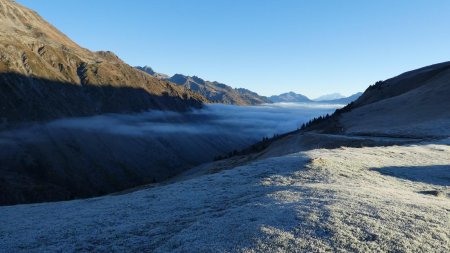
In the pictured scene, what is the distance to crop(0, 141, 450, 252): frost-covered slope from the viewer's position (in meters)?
17.4

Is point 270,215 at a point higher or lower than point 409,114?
lower

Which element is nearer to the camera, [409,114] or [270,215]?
[270,215]

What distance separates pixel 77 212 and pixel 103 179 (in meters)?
159

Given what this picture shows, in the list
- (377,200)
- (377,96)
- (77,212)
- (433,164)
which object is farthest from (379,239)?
(377,96)

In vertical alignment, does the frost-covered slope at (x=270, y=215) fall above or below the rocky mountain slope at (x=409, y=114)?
below

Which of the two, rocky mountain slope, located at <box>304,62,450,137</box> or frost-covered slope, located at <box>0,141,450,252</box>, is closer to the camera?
frost-covered slope, located at <box>0,141,450,252</box>

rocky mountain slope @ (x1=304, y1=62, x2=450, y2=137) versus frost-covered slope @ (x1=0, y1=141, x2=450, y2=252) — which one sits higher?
rocky mountain slope @ (x1=304, y1=62, x2=450, y2=137)

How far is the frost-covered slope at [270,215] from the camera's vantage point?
1739 cm

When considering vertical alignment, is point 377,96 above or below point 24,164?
above

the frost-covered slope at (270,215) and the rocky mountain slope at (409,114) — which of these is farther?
the rocky mountain slope at (409,114)

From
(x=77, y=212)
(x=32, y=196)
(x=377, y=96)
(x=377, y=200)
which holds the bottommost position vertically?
(x=32, y=196)

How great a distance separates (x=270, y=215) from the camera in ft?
65.7

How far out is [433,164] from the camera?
129ft

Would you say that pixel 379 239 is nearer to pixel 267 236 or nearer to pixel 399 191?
pixel 267 236
